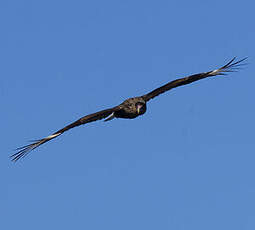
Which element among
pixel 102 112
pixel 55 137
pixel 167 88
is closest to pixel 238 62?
pixel 167 88

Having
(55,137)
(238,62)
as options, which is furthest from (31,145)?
(238,62)

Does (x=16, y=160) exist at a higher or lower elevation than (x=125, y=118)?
lower

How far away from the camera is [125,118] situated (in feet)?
97.5

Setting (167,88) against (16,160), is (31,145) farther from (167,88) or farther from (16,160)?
(167,88)

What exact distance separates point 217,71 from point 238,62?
4.29ft

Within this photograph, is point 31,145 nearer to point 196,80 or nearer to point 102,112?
point 102,112

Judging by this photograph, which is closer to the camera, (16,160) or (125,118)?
(16,160)

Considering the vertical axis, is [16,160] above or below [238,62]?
below

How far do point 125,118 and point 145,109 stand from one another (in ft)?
2.93

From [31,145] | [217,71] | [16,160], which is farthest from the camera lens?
[217,71]

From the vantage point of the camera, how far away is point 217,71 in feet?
96.7

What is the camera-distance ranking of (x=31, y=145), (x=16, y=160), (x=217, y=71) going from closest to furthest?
1. (x=16, y=160)
2. (x=31, y=145)
3. (x=217, y=71)

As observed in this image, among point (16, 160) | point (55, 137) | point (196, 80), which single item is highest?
point (196, 80)

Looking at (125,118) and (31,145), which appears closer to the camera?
(31,145)
